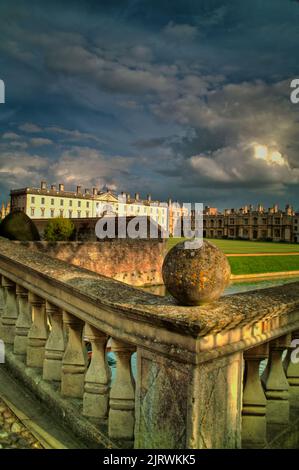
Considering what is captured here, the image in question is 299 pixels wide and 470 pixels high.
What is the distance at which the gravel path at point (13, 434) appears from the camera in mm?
2305

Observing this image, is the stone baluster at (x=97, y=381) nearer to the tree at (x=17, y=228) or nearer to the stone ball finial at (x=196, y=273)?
the stone ball finial at (x=196, y=273)

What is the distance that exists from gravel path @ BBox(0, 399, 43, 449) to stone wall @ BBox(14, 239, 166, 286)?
1582 centimetres

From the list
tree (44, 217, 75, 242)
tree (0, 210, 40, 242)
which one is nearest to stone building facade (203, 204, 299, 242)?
tree (44, 217, 75, 242)

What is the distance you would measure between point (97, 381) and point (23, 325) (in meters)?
1.33

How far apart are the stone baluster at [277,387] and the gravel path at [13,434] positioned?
159 cm

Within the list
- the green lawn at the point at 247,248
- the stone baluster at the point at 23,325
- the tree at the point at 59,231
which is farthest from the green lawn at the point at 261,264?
the stone baluster at the point at 23,325

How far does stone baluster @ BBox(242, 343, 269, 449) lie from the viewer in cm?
230

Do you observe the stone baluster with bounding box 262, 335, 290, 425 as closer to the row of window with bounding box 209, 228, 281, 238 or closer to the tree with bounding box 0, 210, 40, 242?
the tree with bounding box 0, 210, 40, 242
